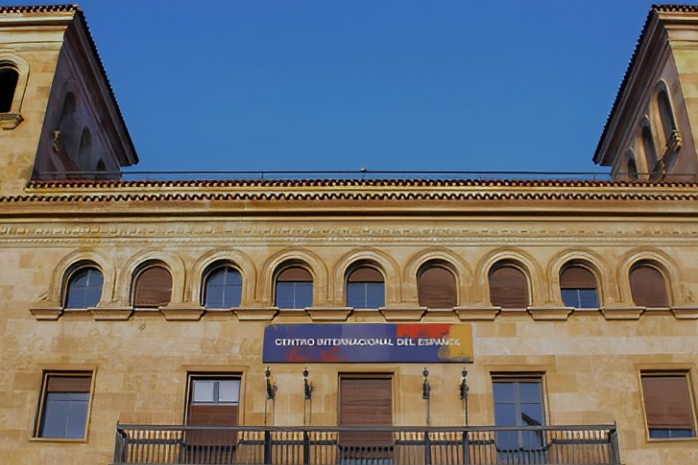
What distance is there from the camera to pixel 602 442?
18484 mm

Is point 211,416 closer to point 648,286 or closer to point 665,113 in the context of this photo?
point 648,286

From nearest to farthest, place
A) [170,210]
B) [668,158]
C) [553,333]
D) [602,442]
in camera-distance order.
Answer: [602,442], [553,333], [170,210], [668,158]

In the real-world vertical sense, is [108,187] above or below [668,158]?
below

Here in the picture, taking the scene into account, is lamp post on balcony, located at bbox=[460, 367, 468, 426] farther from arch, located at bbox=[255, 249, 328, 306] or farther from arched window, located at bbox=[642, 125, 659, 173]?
arched window, located at bbox=[642, 125, 659, 173]

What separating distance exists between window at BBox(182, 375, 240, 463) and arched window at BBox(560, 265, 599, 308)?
834 cm

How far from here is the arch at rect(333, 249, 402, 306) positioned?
810 inches

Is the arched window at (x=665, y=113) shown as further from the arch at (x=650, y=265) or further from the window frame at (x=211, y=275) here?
the window frame at (x=211, y=275)

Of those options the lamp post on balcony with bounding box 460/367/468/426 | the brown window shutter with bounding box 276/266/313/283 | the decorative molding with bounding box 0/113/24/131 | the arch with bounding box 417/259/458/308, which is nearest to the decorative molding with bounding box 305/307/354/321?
the brown window shutter with bounding box 276/266/313/283

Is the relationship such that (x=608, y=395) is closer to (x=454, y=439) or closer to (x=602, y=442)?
(x=602, y=442)

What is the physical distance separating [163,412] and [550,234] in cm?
1043

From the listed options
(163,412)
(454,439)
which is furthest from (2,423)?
(454,439)

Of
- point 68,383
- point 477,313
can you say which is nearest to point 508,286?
point 477,313

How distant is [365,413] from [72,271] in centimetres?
824

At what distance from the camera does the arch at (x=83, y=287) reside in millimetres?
20922
